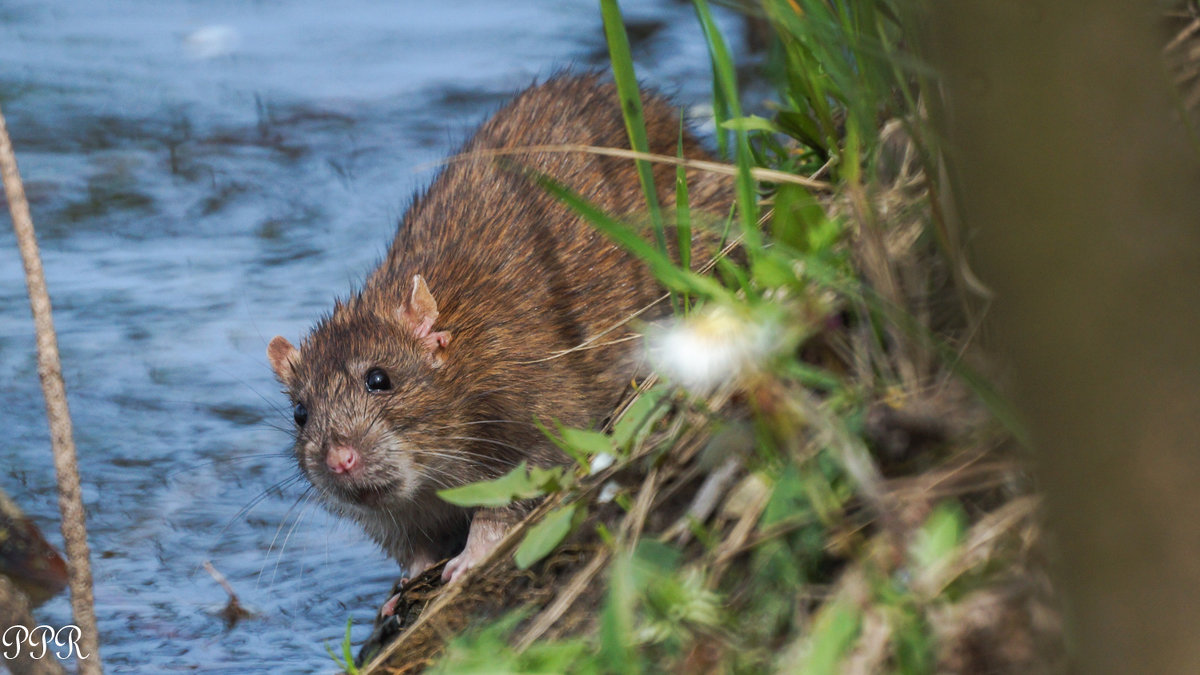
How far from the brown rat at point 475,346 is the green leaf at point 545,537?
145 centimetres

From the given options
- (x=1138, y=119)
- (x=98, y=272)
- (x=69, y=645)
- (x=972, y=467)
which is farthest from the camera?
(x=98, y=272)

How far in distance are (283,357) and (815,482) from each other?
3108 millimetres

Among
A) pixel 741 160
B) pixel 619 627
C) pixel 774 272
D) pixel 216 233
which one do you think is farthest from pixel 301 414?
pixel 216 233

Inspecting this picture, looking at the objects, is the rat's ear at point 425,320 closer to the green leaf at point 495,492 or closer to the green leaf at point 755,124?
the green leaf at point 755,124

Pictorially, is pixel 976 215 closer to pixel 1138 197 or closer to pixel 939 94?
pixel 1138 197

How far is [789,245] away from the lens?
268 centimetres

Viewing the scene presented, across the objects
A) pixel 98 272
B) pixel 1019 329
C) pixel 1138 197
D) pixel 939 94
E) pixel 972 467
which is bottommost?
pixel 972 467

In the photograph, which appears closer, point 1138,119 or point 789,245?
point 1138,119

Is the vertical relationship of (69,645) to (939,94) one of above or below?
below

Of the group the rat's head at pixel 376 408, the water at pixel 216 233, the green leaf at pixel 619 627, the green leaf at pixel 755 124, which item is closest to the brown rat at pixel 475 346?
the rat's head at pixel 376 408

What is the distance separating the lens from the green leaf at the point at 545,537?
2.43 metres

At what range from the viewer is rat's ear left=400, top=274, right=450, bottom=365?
14.3 ft

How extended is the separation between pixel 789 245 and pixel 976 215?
4.14ft

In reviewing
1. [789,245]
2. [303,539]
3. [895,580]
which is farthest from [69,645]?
[895,580]
